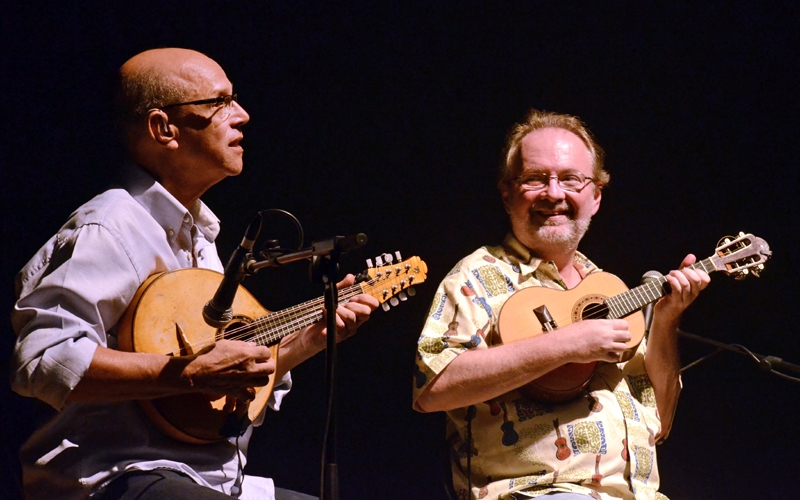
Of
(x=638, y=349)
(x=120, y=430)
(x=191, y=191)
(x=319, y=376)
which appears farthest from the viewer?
(x=319, y=376)

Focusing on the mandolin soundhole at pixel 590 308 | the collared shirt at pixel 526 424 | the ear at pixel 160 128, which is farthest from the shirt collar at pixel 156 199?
the mandolin soundhole at pixel 590 308

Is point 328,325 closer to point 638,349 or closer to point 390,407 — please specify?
point 638,349

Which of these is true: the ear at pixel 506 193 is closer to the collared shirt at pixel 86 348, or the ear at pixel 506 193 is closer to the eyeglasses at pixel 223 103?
the eyeglasses at pixel 223 103

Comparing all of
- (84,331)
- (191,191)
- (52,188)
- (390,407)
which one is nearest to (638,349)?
(390,407)

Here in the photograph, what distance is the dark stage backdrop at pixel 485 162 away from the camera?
3348 millimetres

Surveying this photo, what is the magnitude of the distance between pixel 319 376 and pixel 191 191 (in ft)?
3.77

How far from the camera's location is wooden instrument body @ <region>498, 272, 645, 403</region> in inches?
97.0

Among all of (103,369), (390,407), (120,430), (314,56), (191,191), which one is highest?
(314,56)

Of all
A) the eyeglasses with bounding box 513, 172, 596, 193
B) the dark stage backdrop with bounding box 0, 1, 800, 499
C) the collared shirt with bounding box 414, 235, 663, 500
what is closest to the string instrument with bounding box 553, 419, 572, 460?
the collared shirt with bounding box 414, 235, 663, 500

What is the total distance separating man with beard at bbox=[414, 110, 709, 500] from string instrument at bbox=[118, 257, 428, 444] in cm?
48

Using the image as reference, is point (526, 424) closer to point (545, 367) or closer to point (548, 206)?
point (545, 367)

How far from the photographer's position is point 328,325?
189 cm

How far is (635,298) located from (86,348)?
5.52ft

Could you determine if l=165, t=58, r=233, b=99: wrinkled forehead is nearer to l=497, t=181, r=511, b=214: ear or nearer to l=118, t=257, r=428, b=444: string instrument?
l=118, t=257, r=428, b=444: string instrument
